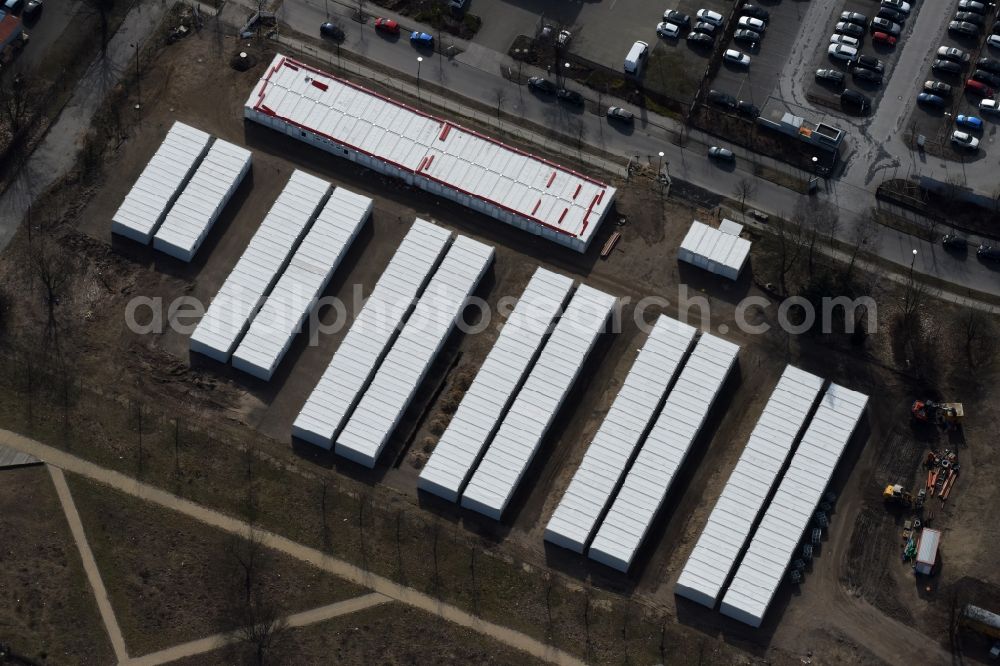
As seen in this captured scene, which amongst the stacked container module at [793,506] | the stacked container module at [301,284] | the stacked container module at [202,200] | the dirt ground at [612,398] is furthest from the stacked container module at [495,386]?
the stacked container module at [202,200]

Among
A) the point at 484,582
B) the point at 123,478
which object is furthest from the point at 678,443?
the point at 123,478

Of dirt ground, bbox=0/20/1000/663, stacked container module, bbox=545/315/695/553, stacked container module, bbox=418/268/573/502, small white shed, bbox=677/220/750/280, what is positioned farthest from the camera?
small white shed, bbox=677/220/750/280

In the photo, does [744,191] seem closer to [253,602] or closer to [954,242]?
[954,242]

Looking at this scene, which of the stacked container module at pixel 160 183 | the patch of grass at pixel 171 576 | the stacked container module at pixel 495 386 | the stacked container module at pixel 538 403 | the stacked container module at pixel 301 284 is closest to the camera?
the patch of grass at pixel 171 576

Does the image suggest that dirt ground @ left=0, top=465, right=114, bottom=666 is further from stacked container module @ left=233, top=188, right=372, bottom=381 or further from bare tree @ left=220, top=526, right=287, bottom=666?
stacked container module @ left=233, top=188, right=372, bottom=381

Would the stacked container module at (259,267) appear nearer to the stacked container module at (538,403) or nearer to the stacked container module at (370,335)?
the stacked container module at (370,335)

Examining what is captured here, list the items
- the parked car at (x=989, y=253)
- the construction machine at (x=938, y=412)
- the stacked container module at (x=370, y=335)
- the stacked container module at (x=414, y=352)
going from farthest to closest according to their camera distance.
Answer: the parked car at (x=989, y=253) < the construction machine at (x=938, y=412) < the stacked container module at (x=370, y=335) < the stacked container module at (x=414, y=352)

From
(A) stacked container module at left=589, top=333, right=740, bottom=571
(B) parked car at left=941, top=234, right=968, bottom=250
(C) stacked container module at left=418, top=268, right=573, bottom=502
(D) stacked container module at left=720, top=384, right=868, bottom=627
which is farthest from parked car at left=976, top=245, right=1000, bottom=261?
(C) stacked container module at left=418, top=268, right=573, bottom=502

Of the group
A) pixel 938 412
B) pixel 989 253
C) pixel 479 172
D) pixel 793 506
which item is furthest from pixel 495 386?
pixel 989 253
